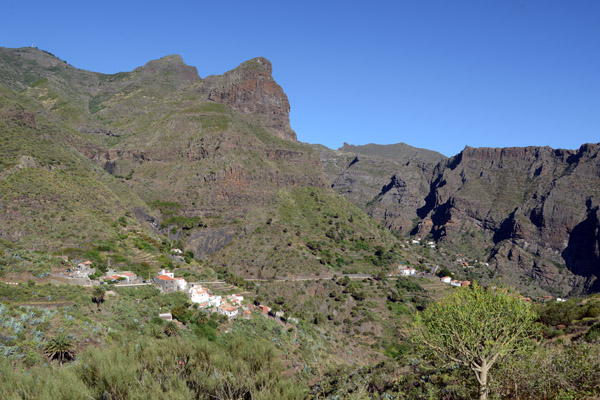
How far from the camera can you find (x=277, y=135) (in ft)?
436

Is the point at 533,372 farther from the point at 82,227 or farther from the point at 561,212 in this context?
the point at 561,212

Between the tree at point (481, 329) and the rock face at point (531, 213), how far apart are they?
135025 millimetres

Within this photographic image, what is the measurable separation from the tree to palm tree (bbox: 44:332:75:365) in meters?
22.1

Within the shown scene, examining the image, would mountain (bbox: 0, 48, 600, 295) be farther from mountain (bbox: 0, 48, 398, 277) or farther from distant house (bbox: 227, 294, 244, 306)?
distant house (bbox: 227, 294, 244, 306)

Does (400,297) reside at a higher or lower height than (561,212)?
lower

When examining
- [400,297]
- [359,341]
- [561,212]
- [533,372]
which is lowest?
[359,341]

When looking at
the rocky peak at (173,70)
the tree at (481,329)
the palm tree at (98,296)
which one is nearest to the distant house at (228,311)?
the palm tree at (98,296)

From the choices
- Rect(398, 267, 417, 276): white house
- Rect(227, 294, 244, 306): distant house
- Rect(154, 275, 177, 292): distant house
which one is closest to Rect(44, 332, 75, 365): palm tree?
Rect(154, 275, 177, 292): distant house

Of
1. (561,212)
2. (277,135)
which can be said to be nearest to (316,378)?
(277,135)

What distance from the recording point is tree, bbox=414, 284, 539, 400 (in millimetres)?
14891

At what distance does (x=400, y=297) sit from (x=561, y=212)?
401ft

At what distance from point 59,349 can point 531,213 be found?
7011 inches

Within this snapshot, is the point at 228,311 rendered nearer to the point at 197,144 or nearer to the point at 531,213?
the point at 197,144

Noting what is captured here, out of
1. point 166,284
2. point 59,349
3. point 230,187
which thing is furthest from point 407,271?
point 59,349
